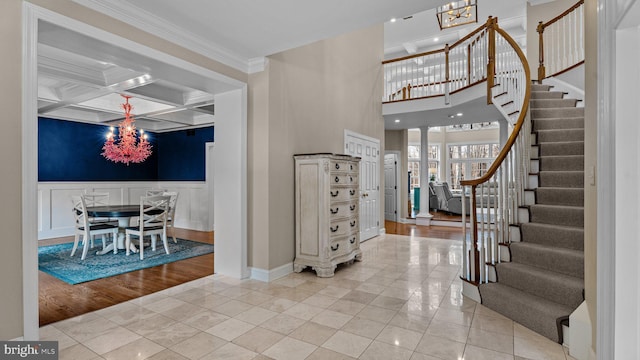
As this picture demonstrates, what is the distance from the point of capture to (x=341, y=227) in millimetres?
4098

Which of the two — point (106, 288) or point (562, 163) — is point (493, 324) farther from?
point (106, 288)

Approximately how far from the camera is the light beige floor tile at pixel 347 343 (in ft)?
7.00

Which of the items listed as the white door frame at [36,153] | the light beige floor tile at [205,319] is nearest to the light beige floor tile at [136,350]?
the light beige floor tile at [205,319]

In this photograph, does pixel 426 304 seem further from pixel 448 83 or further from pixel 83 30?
pixel 448 83

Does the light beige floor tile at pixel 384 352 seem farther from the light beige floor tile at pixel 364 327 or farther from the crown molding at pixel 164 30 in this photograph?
the crown molding at pixel 164 30

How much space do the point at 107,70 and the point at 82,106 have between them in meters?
2.28

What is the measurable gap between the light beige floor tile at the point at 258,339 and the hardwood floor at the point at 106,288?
1.55 meters

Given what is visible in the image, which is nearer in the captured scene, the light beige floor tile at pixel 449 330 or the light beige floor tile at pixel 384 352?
the light beige floor tile at pixel 384 352

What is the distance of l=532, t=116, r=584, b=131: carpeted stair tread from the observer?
14.3ft

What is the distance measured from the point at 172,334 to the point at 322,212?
2037 millimetres

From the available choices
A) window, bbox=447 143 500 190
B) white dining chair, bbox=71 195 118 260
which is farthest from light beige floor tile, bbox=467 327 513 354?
window, bbox=447 143 500 190

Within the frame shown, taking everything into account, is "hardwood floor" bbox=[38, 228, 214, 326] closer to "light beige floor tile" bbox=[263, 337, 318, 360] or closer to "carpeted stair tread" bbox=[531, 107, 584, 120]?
"light beige floor tile" bbox=[263, 337, 318, 360]

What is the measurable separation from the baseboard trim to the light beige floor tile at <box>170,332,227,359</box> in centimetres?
131

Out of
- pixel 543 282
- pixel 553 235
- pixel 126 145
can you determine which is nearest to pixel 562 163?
pixel 553 235
